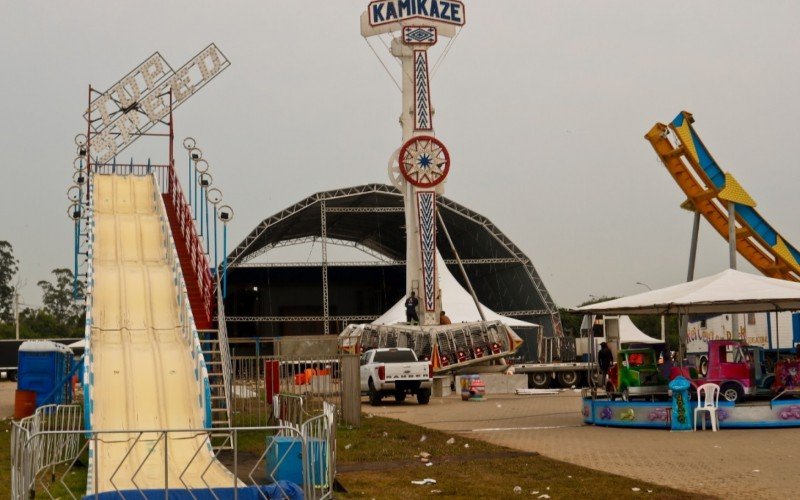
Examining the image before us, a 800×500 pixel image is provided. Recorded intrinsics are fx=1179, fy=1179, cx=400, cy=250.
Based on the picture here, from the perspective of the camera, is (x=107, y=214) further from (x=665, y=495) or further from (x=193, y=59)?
(x=665, y=495)

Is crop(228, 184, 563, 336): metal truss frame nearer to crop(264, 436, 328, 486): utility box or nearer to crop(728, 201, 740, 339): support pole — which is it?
crop(728, 201, 740, 339): support pole

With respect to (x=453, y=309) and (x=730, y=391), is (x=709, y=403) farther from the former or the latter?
(x=453, y=309)

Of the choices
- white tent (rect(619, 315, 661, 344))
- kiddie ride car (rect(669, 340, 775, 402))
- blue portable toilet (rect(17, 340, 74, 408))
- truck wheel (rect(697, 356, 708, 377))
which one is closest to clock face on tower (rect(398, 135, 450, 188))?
white tent (rect(619, 315, 661, 344))

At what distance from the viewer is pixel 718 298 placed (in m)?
23.3

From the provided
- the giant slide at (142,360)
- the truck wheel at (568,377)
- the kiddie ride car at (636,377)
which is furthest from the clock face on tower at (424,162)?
the kiddie ride car at (636,377)

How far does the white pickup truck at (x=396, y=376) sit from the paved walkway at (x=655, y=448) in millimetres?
4239

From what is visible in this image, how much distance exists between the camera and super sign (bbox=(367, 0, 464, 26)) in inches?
1890

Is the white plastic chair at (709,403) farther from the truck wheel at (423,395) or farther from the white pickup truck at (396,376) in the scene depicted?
the truck wheel at (423,395)

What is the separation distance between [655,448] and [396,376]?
1629cm

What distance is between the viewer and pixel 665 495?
45.2ft

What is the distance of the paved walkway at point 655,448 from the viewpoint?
49.6 ft

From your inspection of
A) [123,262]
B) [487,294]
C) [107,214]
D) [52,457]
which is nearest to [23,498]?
[52,457]

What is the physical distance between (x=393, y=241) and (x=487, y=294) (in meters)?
7.21

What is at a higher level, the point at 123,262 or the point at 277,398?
the point at 123,262
